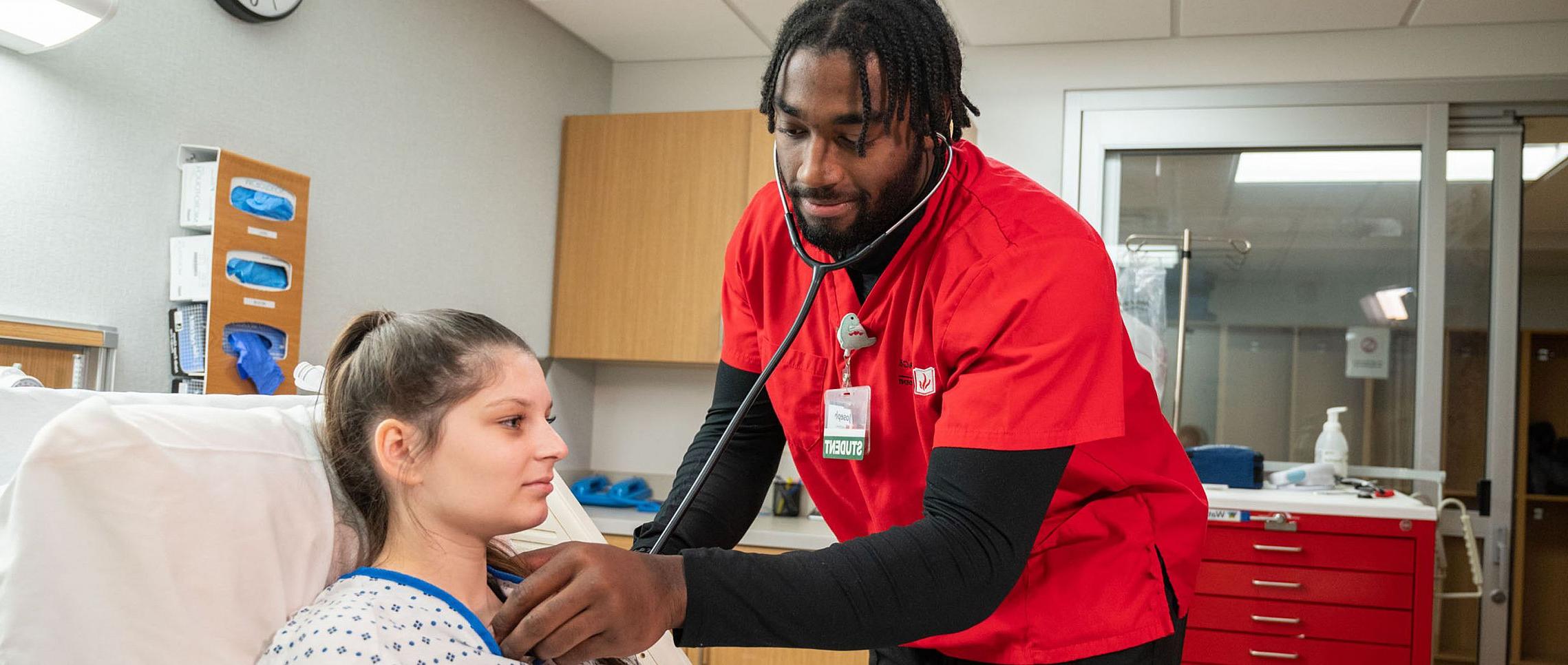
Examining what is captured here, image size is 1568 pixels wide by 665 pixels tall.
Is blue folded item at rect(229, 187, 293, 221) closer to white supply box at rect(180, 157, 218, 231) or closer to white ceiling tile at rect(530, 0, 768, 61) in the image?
white supply box at rect(180, 157, 218, 231)

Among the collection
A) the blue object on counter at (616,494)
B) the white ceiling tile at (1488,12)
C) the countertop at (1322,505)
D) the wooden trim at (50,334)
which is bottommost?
the blue object on counter at (616,494)

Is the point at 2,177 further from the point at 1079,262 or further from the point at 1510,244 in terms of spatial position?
the point at 1510,244

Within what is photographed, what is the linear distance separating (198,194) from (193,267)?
14 cm

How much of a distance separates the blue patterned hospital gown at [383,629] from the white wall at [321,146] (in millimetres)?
1154

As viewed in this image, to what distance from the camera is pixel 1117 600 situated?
111cm

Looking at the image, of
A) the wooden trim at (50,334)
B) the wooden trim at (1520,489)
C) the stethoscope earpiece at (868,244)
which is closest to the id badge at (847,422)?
the stethoscope earpiece at (868,244)

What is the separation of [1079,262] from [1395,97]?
8.82 ft

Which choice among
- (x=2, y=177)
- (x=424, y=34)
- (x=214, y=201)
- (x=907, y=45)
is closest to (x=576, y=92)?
(x=424, y=34)

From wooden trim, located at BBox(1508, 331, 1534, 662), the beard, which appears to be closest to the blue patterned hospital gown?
the beard

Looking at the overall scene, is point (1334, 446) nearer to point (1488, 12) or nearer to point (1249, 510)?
point (1249, 510)

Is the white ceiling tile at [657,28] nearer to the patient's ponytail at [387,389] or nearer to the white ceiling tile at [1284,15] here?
the white ceiling tile at [1284,15]

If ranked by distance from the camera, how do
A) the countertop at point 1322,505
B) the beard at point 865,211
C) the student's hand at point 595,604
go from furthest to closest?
1. the countertop at point 1322,505
2. the beard at point 865,211
3. the student's hand at point 595,604

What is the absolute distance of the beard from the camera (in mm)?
1031

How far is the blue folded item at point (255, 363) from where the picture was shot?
2.10 m
